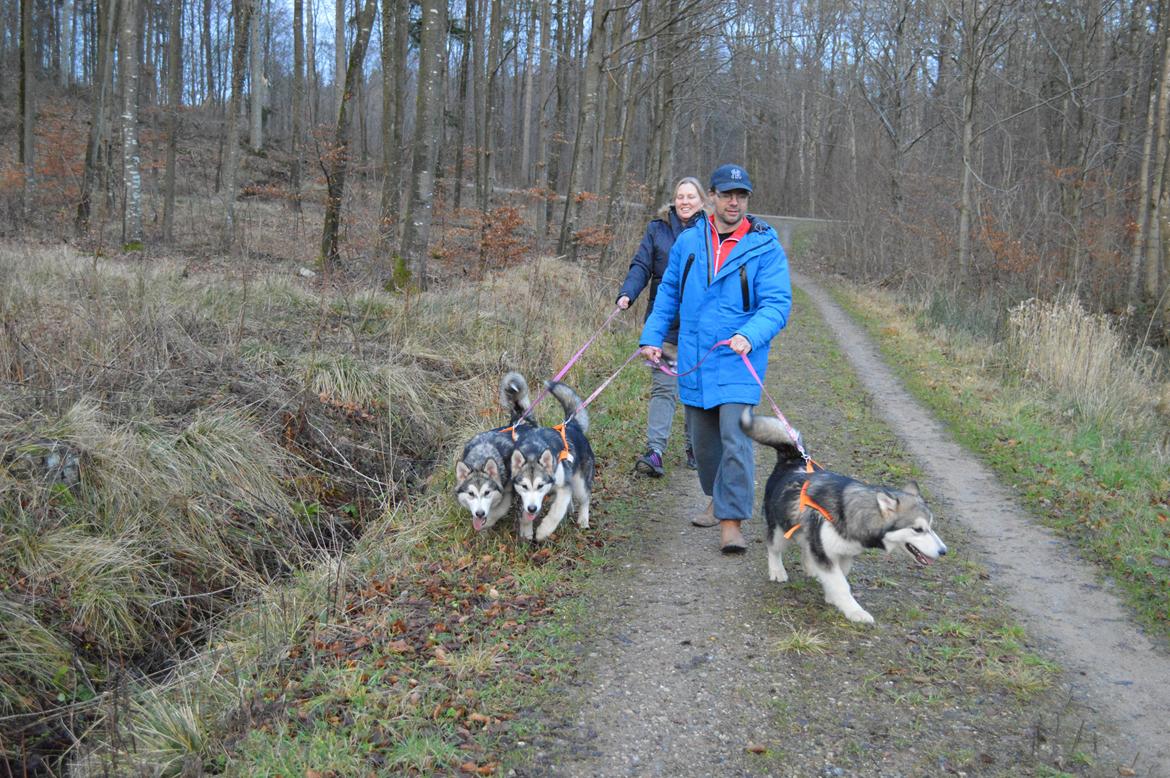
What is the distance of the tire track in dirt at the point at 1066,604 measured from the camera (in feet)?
12.5

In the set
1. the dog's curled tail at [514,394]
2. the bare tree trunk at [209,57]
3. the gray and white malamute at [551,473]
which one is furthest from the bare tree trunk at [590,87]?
the bare tree trunk at [209,57]

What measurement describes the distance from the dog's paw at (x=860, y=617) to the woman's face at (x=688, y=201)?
3.71m

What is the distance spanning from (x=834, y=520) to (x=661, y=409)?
9.57 ft

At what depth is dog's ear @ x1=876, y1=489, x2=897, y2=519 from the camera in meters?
4.28

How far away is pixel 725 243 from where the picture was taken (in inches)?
206

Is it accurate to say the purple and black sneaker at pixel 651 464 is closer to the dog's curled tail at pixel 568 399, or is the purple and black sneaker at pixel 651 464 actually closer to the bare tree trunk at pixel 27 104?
the dog's curled tail at pixel 568 399

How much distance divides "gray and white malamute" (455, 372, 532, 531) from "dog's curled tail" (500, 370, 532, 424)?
0.35 metres

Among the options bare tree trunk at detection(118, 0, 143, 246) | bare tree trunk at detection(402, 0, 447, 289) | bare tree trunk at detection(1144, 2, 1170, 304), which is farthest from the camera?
bare tree trunk at detection(118, 0, 143, 246)

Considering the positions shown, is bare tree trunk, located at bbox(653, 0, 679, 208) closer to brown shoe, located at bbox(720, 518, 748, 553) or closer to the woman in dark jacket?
the woman in dark jacket

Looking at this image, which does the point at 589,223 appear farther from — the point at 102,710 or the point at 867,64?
the point at 102,710

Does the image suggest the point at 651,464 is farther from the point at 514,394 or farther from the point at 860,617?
the point at 860,617

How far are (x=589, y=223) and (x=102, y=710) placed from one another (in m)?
15.3

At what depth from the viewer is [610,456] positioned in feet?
25.6

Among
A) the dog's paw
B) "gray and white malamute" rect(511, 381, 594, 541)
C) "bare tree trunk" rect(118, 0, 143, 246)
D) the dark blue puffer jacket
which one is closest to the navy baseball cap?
"gray and white malamute" rect(511, 381, 594, 541)
